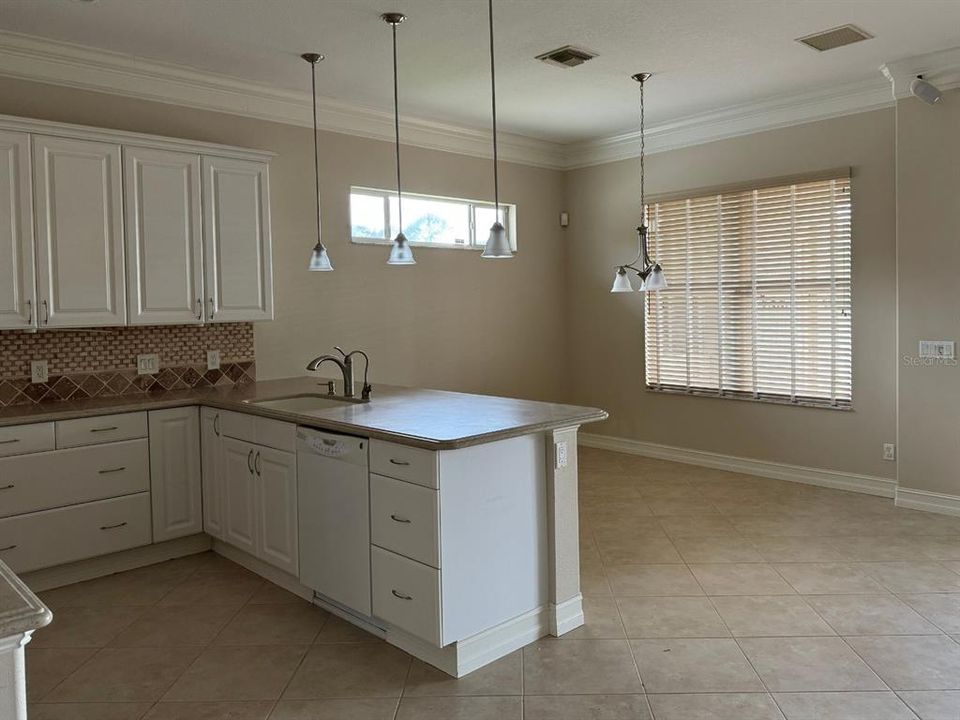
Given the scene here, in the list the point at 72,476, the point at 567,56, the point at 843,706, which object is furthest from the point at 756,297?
the point at 72,476

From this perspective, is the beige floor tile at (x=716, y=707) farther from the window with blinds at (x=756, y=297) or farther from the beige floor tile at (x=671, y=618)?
the window with blinds at (x=756, y=297)

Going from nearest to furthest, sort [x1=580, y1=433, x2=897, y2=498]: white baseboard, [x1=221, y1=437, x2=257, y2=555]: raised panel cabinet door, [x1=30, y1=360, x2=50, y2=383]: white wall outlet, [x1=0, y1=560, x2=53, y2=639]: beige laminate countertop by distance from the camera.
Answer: [x1=0, y1=560, x2=53, y2=639]: beige laminate countertop → [x1=221, y1=437, x2=257, y2=555]: raised panel cabinet door → [x1=30, y1=360, x2=50, y2=383]: white wall outlet → [x1=580, y1=433, x2=897, y2=498]: white baseboard

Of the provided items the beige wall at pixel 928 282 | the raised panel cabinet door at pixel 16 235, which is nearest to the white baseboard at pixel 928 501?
the beige wall at pixel 928 282

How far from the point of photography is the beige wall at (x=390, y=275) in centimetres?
451

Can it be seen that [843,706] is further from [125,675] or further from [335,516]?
[125,675]

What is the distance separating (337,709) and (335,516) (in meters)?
0.81

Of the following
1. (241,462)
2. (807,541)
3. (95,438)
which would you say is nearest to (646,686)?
(807,541)

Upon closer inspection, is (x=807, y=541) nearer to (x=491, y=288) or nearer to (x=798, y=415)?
(x=798, y=415)

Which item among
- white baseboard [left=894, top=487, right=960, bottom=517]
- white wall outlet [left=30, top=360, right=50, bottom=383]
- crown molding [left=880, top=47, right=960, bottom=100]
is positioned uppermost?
crown molding [left=880, top=47, right=960, bottom=100]

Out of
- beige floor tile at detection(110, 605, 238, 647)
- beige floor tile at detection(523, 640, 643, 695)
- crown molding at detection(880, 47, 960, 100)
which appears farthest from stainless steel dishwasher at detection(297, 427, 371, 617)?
crown molding at detection(880, 47, 960, 100)

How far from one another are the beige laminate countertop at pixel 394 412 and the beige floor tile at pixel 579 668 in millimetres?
862

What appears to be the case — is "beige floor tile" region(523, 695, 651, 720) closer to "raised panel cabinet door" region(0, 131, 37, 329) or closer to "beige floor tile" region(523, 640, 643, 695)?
"beige floor tile" region(523, 640, 643, 695)

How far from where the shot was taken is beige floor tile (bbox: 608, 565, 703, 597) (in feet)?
11.3

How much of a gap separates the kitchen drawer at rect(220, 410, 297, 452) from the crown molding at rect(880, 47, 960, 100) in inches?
162
